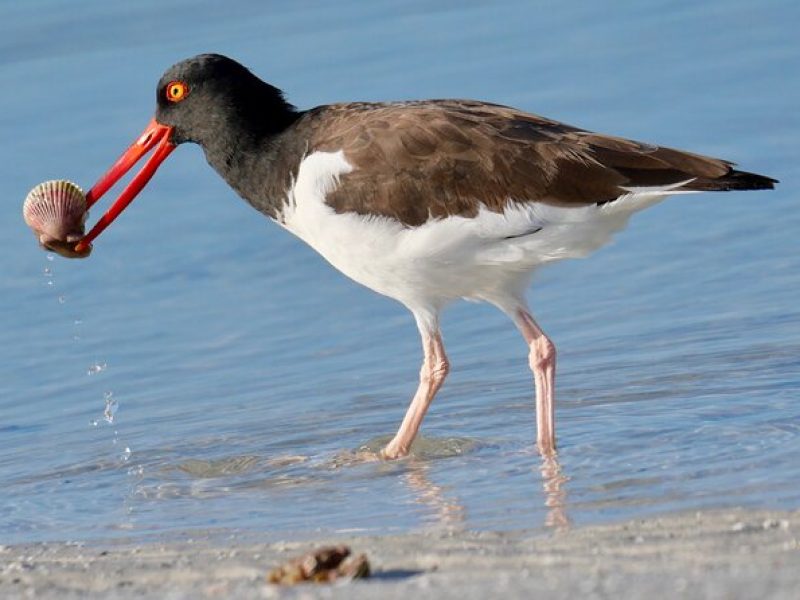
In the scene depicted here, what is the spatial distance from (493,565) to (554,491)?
5.04ft

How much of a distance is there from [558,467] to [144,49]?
7.29 m

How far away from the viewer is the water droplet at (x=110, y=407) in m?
8.62

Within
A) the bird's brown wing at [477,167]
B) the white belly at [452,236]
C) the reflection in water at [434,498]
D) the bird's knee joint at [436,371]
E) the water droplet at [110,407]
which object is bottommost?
the reflection in water at [434,498]

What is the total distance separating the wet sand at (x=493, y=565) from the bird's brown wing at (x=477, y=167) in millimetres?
1718

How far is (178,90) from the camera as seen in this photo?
8.09 meters

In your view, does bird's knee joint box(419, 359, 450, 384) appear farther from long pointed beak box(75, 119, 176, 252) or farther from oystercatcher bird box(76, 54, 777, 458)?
long pointed beak box(75, 119, 176, 252)

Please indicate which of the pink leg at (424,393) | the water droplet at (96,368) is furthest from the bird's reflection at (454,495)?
the water droplet at (96,368)

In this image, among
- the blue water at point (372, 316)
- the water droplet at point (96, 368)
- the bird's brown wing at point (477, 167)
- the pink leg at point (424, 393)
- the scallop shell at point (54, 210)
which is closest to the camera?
the blue water at point (372, 316)

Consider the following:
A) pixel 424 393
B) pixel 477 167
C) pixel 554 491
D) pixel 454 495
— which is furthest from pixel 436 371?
pixel 554 491

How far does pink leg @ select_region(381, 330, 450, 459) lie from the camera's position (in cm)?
763

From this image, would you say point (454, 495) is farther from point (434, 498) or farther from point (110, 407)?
point (110, 407)

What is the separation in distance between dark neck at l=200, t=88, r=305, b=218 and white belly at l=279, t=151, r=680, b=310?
0.62 ft

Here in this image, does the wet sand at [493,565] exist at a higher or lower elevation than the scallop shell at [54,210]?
lower

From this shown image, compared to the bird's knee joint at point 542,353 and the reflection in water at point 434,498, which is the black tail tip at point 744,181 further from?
the reflection in water at point 434,498
